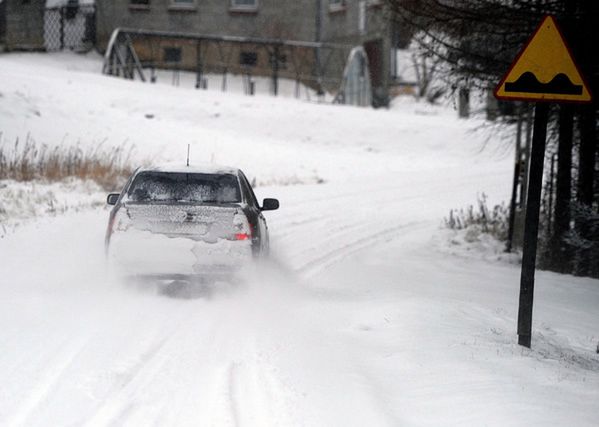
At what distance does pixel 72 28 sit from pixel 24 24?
2.39m

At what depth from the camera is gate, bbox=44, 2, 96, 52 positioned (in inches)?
1747

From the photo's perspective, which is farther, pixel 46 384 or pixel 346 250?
pixel 346 250

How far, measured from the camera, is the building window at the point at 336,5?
150 feet

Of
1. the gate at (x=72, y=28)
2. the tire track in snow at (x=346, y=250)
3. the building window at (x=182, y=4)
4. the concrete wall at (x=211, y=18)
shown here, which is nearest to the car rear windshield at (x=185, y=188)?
the tire track in snow at (x=346, y=250)

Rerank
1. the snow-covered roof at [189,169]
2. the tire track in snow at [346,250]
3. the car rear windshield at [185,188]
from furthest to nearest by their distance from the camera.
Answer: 1. the tire track in snow at [346,250]
2. the snow-covered roof at [189,169]
3. the car rear windshield at [185,188]

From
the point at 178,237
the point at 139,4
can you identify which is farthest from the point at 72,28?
the point at 178,237

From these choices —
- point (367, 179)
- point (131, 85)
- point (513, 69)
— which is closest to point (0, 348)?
point (513, 69)

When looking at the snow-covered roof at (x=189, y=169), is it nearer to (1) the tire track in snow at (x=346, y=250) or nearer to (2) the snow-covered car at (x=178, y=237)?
(2) the snow-covered car at (x=178, y=237)

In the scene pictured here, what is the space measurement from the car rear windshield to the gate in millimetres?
34828

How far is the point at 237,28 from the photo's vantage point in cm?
4519

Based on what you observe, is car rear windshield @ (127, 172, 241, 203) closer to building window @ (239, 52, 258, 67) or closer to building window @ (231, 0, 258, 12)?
building window @ (239, 52, 258, 67)

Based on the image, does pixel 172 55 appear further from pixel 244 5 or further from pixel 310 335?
pixel 310 335

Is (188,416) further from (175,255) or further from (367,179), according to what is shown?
(367,179)

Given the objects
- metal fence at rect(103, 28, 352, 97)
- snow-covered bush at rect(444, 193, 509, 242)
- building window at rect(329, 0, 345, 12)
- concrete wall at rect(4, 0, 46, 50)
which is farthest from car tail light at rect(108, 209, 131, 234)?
building window at rect(329, 0, 345, 12)
